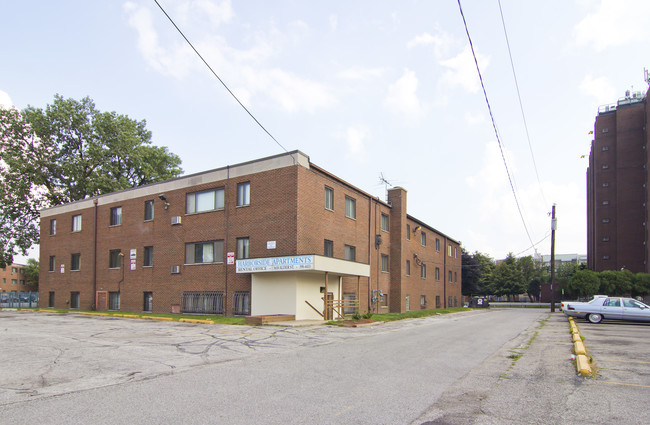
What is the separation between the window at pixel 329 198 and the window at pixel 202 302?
7.65 m

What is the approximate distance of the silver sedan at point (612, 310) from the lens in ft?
78.4

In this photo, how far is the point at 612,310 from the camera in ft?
80.4

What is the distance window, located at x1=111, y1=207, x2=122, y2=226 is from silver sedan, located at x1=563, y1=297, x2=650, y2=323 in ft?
93.5

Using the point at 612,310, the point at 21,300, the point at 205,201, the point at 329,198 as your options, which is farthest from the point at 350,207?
the point at 21,300

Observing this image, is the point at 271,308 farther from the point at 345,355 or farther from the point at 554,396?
the point at 554,396

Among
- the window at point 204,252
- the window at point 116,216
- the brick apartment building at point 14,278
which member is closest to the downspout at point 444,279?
the window at point 204,252

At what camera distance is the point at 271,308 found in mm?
23172

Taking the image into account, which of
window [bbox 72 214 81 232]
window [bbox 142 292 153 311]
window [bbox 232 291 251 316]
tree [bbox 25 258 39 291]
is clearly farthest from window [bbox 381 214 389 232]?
tree [bbox 25 258 39 291]

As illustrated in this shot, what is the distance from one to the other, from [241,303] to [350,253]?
7.88m

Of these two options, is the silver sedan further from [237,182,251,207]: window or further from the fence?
the fence

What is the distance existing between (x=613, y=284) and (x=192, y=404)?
43190 mm

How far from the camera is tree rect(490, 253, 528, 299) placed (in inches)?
3024

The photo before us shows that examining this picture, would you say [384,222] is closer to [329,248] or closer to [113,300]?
[329,248]

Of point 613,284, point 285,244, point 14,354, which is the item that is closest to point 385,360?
point 14,354
